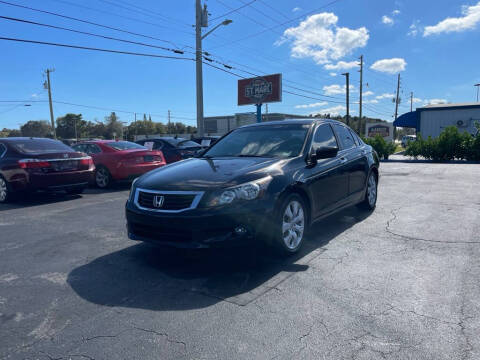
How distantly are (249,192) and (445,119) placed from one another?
35867 millimetres

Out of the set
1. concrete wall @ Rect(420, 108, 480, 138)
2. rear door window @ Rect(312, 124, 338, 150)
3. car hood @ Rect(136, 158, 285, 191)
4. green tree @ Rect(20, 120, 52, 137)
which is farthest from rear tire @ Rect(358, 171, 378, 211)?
green tree @ Rect(20, 120, 52, 137)

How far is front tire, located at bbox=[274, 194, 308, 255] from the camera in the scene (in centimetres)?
370

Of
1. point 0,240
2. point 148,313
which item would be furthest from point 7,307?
point 0,240

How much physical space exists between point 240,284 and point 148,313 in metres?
0.88

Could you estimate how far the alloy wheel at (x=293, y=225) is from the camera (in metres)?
3.85

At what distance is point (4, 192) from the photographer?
302 inches

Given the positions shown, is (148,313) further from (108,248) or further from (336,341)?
(108,248)

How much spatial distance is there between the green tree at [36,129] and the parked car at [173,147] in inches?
3905

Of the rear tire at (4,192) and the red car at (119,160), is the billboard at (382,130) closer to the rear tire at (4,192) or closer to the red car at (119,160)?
the red car at (119,160)

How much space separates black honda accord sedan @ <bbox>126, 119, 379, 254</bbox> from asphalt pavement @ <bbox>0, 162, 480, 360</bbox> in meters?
0.37

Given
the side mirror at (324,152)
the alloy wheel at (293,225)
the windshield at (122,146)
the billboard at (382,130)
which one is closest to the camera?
the alloy wheel at (293,225)

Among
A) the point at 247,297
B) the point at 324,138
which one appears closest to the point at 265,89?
the point at 324,138

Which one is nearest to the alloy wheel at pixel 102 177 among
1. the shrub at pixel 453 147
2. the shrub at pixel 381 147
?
the shrub at pixel 381 147

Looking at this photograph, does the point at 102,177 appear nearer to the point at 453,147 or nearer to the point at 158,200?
the point at 158,200
